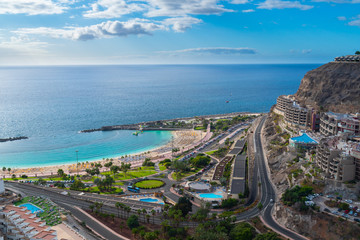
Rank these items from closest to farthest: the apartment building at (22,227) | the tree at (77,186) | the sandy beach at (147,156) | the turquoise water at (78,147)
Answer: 1. the apartment building at (22,227)
2. the tree at (77,186)
3. the sandy beach at (147,156)
4. the turquoise water at (78,147)

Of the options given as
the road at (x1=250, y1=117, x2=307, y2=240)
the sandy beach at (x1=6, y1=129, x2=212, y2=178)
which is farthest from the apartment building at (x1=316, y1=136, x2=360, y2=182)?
the sandy beach at (x1=6, y1=129, x2=212, y2=178)

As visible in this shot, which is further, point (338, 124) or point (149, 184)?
point (338, 124)

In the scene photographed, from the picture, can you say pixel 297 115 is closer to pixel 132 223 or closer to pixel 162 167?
pixel 162 167

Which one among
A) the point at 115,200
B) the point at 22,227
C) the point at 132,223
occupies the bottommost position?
the point at 115,200

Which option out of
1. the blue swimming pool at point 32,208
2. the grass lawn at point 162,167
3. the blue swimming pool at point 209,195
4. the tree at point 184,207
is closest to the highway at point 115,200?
the tree at point 184,207

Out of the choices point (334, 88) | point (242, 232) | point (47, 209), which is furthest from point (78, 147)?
point (334, 88)

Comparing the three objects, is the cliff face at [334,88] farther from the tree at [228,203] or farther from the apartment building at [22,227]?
the apartment building at [22,227]

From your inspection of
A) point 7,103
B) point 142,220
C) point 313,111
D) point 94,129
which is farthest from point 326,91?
point 7,103
